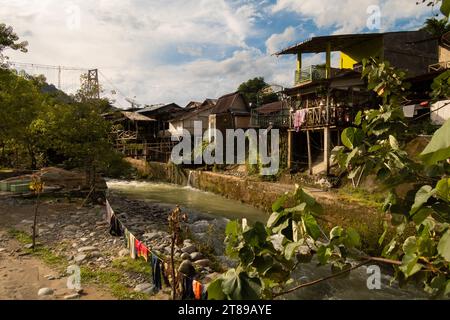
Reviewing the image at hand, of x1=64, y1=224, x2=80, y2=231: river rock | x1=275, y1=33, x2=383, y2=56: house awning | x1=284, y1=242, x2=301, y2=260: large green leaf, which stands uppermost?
x1=275, y1=33, x2=383, y2=56: house awning

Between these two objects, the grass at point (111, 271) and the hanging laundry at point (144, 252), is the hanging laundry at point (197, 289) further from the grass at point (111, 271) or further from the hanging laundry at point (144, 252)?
the hanging laundry at point (144, 252)

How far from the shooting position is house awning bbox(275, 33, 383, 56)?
21.5 meters

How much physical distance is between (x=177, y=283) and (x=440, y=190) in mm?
6530

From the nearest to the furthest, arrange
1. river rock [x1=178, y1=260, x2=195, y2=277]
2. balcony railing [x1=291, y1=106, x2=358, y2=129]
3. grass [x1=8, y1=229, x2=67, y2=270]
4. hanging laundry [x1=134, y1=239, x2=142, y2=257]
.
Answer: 1. river rock [x1=178, y1=260, x2=195, y2=277]
2. hanging laundry [x1=134, y1=239, x2=142, y2=257]
3. grass [x1=8, y1=229, x2=67, y2=270]
4. balcony railing [x1=291, y1=106, x2=358, y2=129]

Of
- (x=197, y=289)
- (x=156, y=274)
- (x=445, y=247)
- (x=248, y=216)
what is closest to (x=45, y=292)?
(x=156, y=274)

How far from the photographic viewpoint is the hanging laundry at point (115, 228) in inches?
485

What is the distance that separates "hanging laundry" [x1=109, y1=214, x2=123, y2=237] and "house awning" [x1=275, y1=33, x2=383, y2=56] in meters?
15.8

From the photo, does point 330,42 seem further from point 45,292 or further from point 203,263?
point 45,292

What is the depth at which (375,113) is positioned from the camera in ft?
8.82

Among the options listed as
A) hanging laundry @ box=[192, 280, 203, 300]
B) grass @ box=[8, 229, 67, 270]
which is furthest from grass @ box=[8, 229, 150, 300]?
hanging laundry @ box=[192, 280, 203, 300]

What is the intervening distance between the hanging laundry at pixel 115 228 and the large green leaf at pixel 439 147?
12.0 metres

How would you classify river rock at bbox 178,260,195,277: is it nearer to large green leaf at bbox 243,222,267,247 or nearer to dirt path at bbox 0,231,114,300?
dirt path at bbox 0,231,114,300

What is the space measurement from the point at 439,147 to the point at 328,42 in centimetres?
2296

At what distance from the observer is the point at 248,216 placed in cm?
1797
